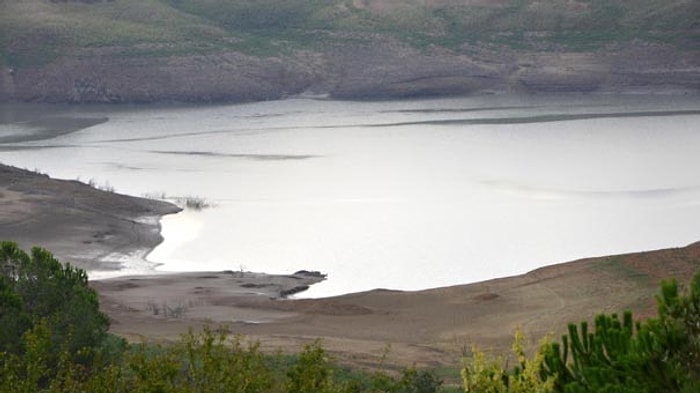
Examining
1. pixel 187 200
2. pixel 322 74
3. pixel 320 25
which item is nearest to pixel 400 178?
pixel 187 200

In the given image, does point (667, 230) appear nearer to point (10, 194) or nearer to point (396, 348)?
point (396, 348)

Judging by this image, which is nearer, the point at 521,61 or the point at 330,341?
the point at 330,341

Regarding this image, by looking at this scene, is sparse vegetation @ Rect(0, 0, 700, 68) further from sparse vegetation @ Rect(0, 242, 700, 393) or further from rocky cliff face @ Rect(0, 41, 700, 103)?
sparse vegetation @ Rect(0, 242, 700, 393)

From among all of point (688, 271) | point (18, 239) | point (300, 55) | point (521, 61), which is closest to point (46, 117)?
point (300, 55)

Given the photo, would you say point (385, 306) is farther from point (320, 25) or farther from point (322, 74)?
point (320, 25)

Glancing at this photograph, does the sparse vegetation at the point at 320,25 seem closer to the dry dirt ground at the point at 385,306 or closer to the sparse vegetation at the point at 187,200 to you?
the sparse vegetation at the point at 187,200

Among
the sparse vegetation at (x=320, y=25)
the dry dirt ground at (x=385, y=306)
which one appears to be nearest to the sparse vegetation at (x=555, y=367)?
the dry dirt ground at (x=385, y=306)

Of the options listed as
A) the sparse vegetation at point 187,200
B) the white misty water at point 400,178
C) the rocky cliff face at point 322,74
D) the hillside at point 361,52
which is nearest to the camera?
the white misty water at point 400,178
